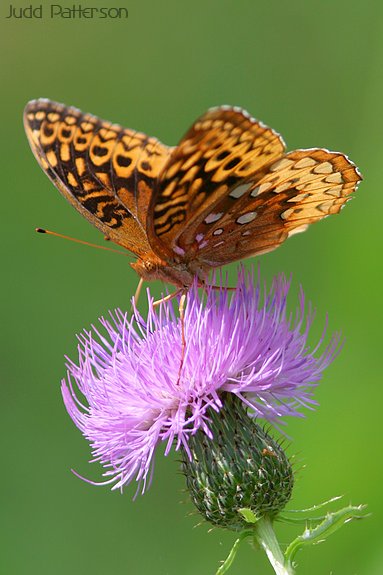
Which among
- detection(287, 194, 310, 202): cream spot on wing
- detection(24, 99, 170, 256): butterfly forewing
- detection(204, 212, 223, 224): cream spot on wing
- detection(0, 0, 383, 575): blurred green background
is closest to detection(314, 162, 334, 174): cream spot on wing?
detection(287, 194, 310, 202): cream spot on wing

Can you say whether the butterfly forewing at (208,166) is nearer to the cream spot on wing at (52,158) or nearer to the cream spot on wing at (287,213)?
the cream spot on wing at (287,213)

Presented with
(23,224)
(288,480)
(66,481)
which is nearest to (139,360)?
(288,480)

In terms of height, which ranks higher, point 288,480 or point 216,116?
point 216,116

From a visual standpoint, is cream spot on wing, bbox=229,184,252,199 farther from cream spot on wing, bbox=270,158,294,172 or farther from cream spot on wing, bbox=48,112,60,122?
cream spot on wing, bbox=48,112,60,122

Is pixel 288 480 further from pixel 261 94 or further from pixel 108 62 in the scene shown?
pixel 108 62

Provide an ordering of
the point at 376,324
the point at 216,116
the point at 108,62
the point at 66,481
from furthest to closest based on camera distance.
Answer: the point at 108,62, the point at 66,481, the point at 376,324, the point at 216,116

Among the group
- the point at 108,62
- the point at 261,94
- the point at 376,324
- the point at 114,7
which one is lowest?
the point at 376,324
